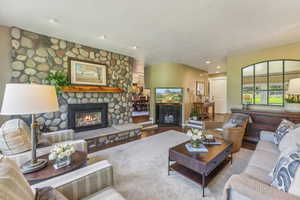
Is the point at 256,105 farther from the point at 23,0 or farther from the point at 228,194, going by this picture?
the point at 23,0

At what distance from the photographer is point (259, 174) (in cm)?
152

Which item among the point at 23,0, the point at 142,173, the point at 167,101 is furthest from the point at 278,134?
the point at 23,0

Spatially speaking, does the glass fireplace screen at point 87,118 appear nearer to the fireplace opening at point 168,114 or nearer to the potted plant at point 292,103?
the fireplace opening at point 168,114

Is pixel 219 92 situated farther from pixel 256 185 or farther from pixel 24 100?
pixel 24 100

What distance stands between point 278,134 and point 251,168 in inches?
45.0

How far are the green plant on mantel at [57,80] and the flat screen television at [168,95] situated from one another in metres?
3.69

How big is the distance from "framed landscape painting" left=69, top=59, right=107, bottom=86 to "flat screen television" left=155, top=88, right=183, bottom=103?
2622 mm

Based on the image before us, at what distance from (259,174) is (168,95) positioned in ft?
15.1

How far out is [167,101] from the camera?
19.7 feet

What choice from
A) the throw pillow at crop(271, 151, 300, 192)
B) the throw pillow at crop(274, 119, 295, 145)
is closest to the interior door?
the throw pillow at crop(274, 119, 295, 145)

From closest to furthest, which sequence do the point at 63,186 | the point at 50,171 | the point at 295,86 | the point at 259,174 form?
the point at 63,186, the point at 50,171, the point at 259,174, the point at 295,86

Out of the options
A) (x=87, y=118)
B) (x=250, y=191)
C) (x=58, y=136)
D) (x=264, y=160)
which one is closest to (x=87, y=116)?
(x=87, y=118)

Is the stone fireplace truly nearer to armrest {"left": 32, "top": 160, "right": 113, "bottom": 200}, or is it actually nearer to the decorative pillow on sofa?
armrest {"left": 32, "top": 160, "right": 113, "bottom": 200}

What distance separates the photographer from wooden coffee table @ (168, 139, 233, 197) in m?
1.80
